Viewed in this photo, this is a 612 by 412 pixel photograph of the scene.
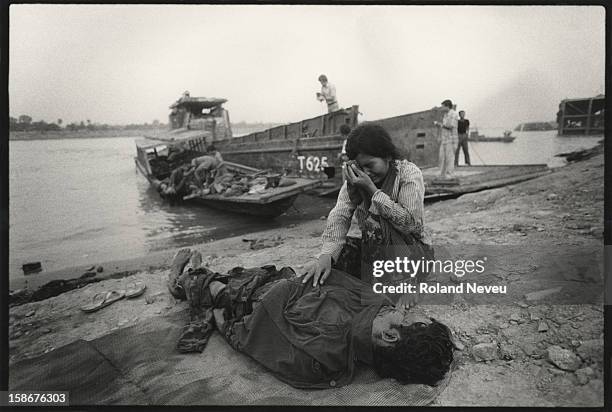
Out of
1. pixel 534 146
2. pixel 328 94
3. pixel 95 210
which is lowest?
pixel 95 210

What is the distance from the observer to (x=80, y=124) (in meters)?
3.03

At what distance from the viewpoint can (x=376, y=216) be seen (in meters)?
1.93

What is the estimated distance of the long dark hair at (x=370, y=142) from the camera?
1.91 m

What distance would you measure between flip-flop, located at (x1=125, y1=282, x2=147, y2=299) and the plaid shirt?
1422mm

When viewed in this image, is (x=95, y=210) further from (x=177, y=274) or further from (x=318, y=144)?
(x=318, y=144)

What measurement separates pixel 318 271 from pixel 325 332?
1.11 feet

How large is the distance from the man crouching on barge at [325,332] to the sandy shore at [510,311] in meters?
0.24

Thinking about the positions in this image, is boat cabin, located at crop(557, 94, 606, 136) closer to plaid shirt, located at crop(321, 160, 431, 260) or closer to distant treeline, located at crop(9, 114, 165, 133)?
plaid shirt, located at crop(321, 160, 431, 260)

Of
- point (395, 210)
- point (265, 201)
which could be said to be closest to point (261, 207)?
point (265, 201)

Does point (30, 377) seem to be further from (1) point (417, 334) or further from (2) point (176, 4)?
(2) point (176, 4)

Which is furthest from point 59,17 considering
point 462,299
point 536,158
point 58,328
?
point 536,158

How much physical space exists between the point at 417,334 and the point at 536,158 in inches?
177
